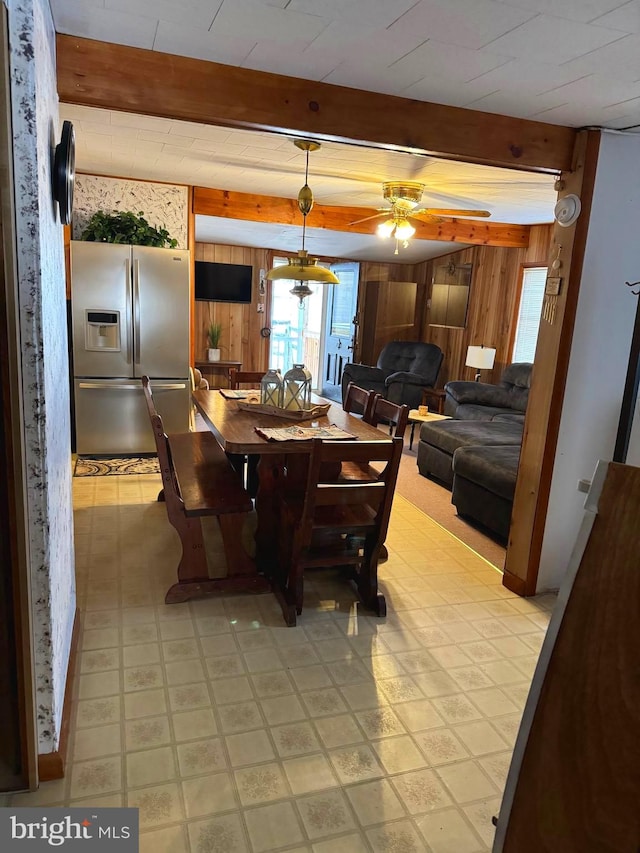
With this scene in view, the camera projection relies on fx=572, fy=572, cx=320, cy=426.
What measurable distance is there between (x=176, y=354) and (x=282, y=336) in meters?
4.85

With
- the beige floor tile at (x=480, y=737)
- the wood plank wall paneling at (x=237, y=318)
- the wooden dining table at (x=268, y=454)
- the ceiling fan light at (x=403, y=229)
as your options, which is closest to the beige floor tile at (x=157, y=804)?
the beige floor tile at (x=480, y=737)

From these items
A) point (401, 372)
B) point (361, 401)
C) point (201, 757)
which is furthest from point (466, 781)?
point (401, 372)

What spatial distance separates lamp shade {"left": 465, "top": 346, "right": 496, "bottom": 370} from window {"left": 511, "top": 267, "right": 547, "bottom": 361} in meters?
0.35

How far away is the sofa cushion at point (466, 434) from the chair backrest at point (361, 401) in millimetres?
887

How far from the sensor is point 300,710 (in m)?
2.03

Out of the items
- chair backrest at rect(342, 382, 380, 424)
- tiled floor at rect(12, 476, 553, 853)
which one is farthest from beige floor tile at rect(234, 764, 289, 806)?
chair backrest at rect(342, 382, 380, 424)

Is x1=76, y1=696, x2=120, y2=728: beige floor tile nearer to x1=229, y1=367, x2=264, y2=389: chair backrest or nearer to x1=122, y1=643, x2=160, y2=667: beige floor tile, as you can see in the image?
x1=122, y1=643, x2=160, y2=667: beige floor tile

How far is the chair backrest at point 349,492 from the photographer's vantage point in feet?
7.70

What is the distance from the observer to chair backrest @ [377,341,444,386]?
24.5 feet

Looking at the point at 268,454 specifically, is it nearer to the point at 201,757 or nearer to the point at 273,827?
the point at 201,757

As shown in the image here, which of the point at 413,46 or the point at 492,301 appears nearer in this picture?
the point at 413,46

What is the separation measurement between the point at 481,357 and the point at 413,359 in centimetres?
129

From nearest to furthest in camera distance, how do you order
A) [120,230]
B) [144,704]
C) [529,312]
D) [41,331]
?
[41,331] → [144,704] → [120,230] → [529,312]

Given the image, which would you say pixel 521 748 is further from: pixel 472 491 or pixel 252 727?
pixel 472 491
